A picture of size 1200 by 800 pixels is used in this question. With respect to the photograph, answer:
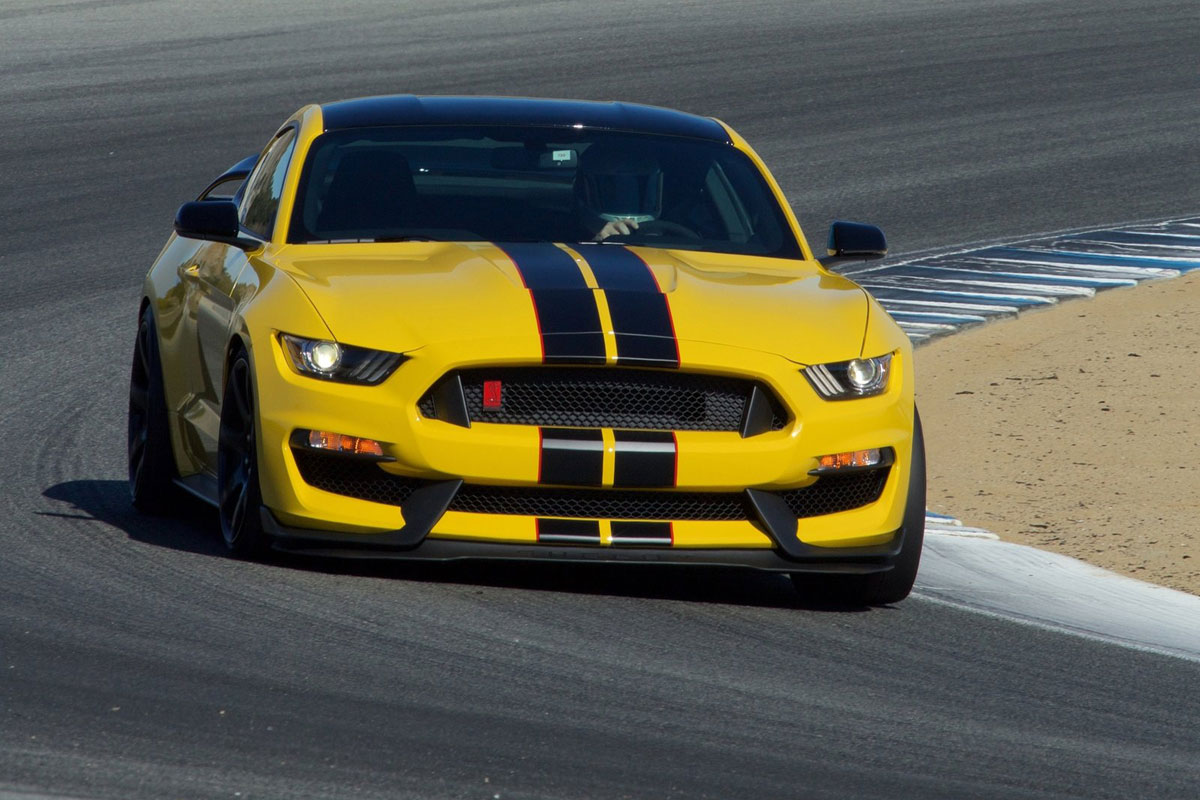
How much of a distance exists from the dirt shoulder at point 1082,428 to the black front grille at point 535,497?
77.6 inches

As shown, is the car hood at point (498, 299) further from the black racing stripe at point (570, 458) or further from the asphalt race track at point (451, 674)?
the asphalt race track at point (451, 674)

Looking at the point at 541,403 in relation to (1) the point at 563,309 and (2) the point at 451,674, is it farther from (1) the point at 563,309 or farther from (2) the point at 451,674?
(2) the point at 451,674

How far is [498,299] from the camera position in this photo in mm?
6668

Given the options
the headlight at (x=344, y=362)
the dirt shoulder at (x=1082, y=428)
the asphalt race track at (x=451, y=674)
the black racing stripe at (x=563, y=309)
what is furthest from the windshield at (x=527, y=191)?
the dirt shoulder at (x=1082, y=428)

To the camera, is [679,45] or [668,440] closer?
[668,440]

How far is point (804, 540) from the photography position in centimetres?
660

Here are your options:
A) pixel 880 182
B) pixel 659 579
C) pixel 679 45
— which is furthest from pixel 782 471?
pixel 679 45

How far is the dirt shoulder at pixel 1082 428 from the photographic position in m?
8.52

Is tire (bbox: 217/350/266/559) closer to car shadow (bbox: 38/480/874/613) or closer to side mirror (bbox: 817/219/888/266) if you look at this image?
car shadow (bbox: 38/480/874/613)

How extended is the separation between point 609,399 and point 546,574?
71 cm

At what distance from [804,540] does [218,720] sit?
84.7 inches

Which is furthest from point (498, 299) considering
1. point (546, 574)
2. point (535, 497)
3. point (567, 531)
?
point (546, 574)

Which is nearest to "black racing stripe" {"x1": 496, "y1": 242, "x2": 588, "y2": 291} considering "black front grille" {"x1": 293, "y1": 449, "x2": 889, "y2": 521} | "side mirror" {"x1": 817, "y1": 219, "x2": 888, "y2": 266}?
"black front grille" {"x1": 293, "y1": 449, "x2": 889, "y2": 521}

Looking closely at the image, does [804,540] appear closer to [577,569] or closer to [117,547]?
[577,569]
